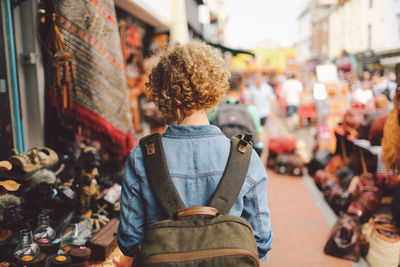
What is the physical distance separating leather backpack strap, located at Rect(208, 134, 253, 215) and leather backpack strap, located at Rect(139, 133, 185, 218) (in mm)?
146

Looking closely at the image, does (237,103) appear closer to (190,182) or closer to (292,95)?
(190,182)

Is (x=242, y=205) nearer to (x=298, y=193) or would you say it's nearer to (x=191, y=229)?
(x=191, y=229)

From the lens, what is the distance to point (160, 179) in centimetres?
125

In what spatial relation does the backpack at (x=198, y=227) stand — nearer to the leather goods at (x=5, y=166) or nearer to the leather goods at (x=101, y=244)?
the leather goods at (x=101, y=244)

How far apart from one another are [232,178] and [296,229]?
3202 mm

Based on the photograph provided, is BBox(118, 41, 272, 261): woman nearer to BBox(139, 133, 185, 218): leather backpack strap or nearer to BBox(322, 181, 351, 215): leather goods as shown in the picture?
BBox(139, 133, 185, 218): leather backpack strap

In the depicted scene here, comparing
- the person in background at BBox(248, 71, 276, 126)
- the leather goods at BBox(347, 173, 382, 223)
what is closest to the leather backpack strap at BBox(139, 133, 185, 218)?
the leather goods at BBox(347, 173, 382, 223)

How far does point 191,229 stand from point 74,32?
2054 mm

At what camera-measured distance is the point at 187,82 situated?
1323 mm

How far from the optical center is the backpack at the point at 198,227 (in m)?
1.11

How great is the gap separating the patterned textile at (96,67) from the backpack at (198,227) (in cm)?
157

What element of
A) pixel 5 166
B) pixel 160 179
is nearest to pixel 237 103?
pixel 5 166

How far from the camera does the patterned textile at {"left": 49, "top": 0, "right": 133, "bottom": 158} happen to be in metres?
2.49

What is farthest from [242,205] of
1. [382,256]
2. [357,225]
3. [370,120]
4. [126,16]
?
[126,16]
